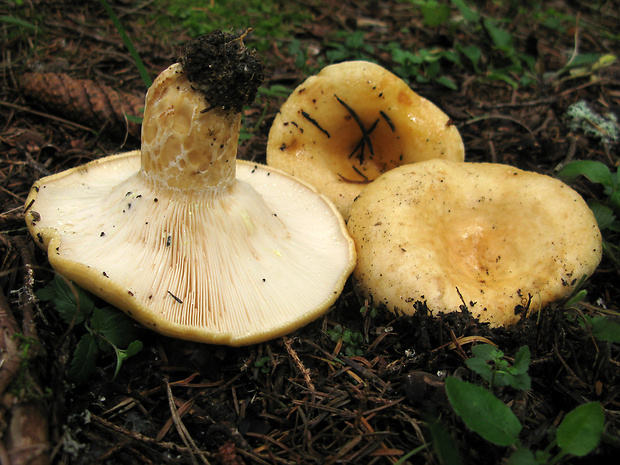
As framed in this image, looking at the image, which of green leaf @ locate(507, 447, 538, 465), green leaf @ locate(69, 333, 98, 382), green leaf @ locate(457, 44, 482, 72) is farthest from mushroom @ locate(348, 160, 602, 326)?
green leaf @ locate(457, 44, 482, 72)

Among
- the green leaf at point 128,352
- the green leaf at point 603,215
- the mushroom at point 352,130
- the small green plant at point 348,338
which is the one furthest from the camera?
the mushroom at point 352,130

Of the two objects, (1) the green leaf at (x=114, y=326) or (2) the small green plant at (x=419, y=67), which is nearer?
(1) the green leaf at (x=114, y=326)

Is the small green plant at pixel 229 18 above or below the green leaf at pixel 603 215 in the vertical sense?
above

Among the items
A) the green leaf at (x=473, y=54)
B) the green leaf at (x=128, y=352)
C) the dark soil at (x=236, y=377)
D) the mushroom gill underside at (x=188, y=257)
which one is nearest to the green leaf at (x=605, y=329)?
the dark soil at (x=236, y=377)

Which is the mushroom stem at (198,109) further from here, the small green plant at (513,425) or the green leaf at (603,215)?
the green leaf at (603,215)

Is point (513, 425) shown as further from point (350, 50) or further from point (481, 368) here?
point (350, 50)

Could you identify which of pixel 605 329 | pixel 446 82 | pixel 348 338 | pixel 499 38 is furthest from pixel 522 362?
pixel 499 38
